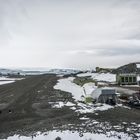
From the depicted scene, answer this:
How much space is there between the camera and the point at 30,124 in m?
19.8

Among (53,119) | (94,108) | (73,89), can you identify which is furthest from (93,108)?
(73,89)

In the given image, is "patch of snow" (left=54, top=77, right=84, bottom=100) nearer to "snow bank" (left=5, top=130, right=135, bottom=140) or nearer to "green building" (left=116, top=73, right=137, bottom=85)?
"green building" (left=116, top=73, right=137, bottom=85)

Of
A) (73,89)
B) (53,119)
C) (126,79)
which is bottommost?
(53,119)

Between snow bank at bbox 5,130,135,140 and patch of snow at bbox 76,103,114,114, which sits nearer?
snow bank at bbox 5,130,135,140

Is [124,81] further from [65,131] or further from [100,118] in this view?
[65,131]

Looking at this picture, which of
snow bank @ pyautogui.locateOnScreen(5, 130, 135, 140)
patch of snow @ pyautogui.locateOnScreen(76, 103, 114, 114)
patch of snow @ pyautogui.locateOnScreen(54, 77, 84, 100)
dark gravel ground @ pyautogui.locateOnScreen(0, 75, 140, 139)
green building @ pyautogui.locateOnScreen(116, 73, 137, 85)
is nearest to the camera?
snow bank @ pyautogui.locateOnScreen(5, 130, 135, 140)

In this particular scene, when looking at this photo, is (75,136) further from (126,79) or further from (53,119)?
(126,79)

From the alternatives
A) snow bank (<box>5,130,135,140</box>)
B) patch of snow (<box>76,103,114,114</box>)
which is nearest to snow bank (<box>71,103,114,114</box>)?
patch of snow (<box>76,103,114,114</box>)

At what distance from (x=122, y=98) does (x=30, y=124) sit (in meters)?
15.7

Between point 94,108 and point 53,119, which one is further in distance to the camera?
point 94,108

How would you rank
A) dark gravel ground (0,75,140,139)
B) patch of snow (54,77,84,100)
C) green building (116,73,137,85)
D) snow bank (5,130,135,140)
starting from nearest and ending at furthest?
snow bank (5,130,135,140), dark gravel ground (0,75,140,139), patch of snow (54,77,84,100), green building (116,73,137,85)

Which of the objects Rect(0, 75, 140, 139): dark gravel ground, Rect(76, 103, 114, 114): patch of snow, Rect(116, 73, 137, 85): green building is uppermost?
Rect(116, 73, 137, 85): green building

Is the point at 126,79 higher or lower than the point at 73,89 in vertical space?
higher

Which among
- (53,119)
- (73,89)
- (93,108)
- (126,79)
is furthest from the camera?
(126,79)
